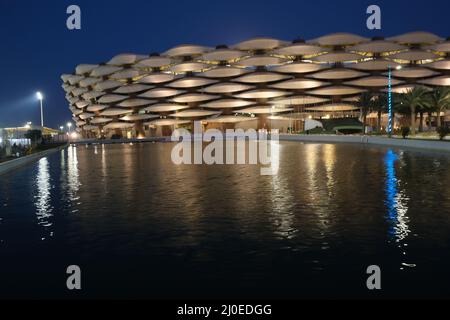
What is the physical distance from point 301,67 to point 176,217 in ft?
351

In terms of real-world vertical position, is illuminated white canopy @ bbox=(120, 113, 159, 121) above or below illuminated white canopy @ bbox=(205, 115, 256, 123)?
above

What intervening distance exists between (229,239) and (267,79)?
110021 millimetres

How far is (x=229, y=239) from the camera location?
33.2 ft

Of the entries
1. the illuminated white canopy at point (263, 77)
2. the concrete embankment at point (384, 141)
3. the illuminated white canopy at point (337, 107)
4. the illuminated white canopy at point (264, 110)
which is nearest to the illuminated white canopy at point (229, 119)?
the illuminated white canopy at point (264, 110)

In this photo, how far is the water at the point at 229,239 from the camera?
7.31 m

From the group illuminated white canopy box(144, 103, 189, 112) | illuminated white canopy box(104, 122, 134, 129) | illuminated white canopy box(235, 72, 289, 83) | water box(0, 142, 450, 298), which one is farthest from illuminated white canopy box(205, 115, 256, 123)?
water box(0, 142, 450, 298)

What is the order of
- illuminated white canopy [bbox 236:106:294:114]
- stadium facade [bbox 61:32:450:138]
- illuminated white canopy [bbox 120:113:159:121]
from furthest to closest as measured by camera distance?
illuminated white canopy [bbox 120:113:159:121] → illuminated white canopy [bbox 236:106:294:114] → stadium facade [bbox 61:32:450:138]

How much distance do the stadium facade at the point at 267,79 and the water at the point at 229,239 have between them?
99.4m

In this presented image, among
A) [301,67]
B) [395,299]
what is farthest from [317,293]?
[301,67]

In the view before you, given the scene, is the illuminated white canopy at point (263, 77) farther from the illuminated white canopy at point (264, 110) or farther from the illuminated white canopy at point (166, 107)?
the illuminated white canopy at point (166, 107)

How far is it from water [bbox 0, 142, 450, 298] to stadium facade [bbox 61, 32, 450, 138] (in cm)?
9942

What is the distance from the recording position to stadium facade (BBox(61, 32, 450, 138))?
115812 millimetres

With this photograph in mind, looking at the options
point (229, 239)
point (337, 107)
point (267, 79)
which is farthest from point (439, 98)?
point (229, 239)

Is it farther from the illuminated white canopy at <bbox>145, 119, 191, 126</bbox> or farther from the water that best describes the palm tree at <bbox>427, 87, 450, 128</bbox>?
the illuminated white canopy at <bbox>145, 119, 191, 126</bbox>
